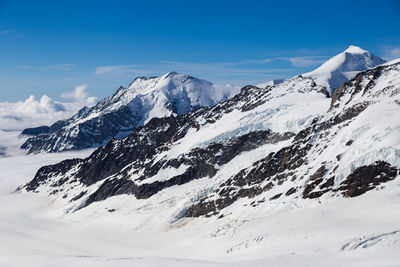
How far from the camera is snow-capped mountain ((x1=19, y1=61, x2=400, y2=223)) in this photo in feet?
326

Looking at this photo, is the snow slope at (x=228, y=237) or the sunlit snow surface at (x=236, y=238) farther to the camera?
the snow slope at (x=228, y=237)

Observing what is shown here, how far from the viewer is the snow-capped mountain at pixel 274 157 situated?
99250 mm

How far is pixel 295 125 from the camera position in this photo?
156750 millimetres

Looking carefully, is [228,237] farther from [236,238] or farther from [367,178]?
[367,178]

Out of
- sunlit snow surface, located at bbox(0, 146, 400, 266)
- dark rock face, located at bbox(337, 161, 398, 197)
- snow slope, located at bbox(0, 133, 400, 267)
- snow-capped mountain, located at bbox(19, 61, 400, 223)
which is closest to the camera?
sunlit snow surface, located at bbox(0, 146, 400, 266)

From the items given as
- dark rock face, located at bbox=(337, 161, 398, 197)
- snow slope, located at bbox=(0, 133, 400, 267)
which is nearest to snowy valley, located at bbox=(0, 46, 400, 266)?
dark rock face, located at bbox=(337, 161, 398, 197)

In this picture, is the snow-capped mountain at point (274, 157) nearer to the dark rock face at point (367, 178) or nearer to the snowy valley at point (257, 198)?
the dark rock face at point (367, 178)

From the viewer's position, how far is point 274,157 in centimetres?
13112

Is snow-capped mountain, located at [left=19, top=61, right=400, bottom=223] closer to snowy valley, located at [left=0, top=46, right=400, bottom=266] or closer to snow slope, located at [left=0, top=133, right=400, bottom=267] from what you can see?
snowy valley, located at [left=0, top=46, right=400, bottom=266]

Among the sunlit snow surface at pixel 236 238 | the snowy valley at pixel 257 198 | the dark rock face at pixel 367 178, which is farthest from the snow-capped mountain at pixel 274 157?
the sunlit snow surface at pixel 236 238

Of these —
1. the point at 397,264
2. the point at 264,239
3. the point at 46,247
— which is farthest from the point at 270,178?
the point at 397,264

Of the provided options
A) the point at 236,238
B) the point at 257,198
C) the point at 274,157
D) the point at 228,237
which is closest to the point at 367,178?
the point at 236,238

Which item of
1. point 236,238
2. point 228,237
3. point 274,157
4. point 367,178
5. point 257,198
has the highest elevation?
point 274,157

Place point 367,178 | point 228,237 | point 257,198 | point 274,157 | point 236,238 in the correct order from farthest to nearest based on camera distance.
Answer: point 274,157, point 257,198, point 228,237, point 367,178, point 236,238
